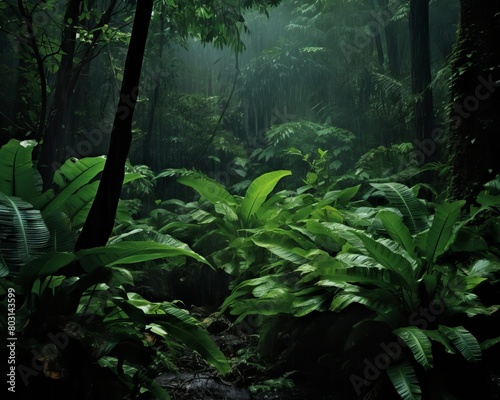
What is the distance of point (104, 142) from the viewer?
8.28 meters

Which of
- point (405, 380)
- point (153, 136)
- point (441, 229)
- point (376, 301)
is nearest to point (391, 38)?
point (153, 136)

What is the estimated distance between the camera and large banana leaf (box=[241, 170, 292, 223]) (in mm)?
5273

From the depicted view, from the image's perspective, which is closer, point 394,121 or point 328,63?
point 394,121

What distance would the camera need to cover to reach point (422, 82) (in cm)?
802

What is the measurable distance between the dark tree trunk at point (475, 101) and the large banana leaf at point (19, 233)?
3302mm

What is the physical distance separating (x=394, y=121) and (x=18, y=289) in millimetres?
8826

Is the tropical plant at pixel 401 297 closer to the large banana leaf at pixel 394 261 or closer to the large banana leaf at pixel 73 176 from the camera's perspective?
the large banana leaf at pixel 394 261

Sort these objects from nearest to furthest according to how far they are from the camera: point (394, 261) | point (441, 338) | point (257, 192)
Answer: point (441, 338) < point (394, 261) < point (257, 192)

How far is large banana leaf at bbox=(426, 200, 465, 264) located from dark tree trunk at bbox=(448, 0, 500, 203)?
107 centimetres

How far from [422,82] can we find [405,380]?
21.6 ft

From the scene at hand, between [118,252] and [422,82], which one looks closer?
[118,252]

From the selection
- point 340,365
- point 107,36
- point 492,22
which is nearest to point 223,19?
point 107,36

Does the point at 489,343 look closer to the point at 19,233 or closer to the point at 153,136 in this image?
the point at 19,233

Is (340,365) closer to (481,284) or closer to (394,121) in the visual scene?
(481,284)
